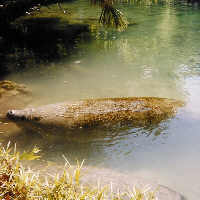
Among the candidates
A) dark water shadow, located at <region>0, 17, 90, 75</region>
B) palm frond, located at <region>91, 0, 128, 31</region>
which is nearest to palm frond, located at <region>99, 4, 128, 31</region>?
palm frond, located at <region>91, 0, 128, 31</region>

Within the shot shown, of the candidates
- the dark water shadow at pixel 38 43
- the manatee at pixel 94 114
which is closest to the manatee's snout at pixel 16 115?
the manatee at pixel 94 114

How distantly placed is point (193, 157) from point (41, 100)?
3.64 meters

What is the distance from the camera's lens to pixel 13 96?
6.03 meters

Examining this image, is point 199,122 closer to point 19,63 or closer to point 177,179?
point 177,179

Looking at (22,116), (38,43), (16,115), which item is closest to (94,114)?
(22,116)

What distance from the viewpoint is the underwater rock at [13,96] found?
5559 millimetres

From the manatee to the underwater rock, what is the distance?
30.3 inches

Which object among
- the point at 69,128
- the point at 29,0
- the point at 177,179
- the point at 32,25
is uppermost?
the point at 29,0

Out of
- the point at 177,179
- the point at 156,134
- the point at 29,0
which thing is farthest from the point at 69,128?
the point at 29,0

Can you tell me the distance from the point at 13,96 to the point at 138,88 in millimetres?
3150

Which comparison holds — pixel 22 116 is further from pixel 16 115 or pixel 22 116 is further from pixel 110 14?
pixel 110 14

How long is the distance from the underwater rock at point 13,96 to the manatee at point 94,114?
2.53 ft

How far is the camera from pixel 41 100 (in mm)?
6000

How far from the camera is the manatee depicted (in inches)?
173
